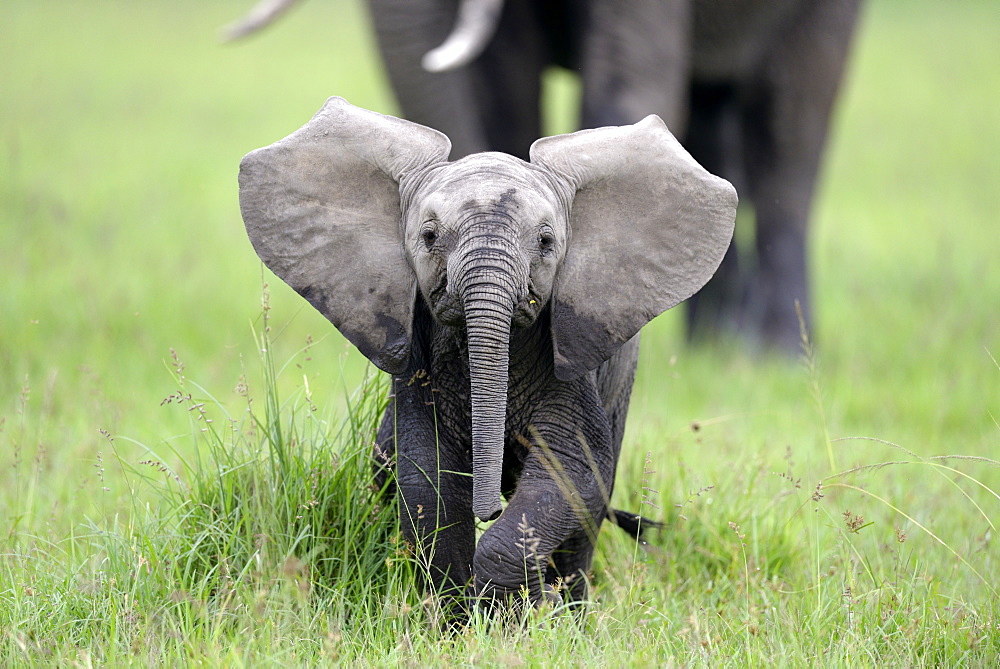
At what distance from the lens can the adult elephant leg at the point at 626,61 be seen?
6152 millimetres

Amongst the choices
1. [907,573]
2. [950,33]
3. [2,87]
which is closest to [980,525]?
[907,573]

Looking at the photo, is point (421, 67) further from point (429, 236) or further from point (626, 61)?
point (429, 236)

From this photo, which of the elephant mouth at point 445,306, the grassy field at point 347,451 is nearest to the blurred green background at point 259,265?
the grassy field at point 347,451

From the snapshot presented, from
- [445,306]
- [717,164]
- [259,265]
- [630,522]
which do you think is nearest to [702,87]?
[717,164]

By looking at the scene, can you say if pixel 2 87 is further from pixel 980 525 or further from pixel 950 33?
pixel 950 33

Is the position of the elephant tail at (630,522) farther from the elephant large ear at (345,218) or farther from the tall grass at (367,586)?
the elephant large ear at (345,218)

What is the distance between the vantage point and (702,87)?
26.2 feet

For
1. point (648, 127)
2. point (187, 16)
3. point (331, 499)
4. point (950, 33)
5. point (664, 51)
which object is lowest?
point (950, 33)

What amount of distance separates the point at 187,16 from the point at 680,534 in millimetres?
21461

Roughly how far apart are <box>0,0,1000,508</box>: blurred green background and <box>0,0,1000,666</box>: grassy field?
0.04m

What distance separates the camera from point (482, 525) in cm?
421

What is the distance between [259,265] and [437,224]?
230 inches

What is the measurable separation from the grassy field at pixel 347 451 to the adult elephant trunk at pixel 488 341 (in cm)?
43

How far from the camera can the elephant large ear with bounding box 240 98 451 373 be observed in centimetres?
346
